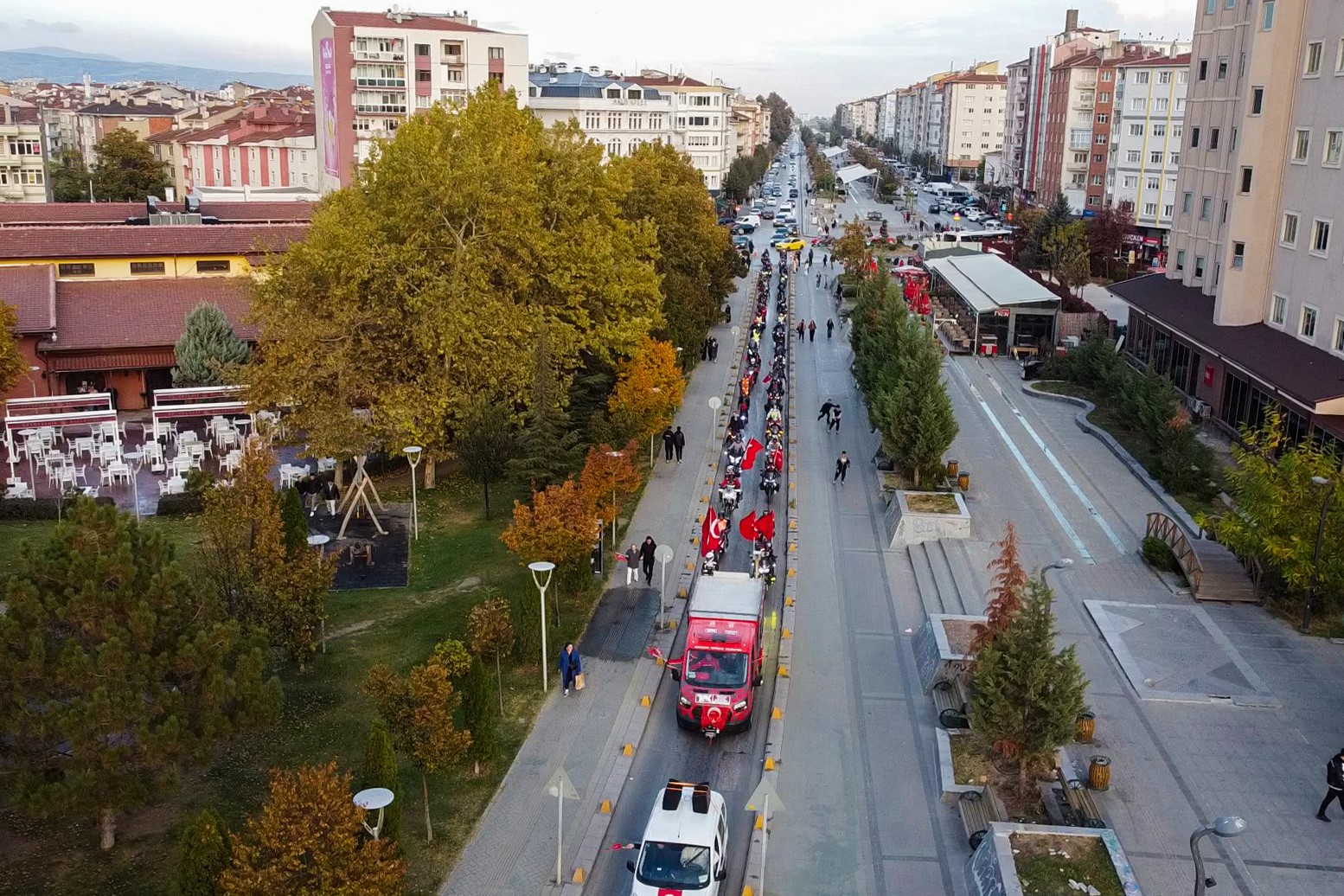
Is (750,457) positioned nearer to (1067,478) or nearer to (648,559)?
(648,559)

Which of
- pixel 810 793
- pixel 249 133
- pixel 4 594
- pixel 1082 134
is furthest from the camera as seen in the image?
pixel 1082 134

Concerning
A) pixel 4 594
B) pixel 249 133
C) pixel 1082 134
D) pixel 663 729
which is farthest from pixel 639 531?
pixel 1082 134

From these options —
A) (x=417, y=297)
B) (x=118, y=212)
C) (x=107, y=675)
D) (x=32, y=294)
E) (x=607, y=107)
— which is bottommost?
(x=107, y=675)

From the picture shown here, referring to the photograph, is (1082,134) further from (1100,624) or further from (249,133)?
(1100,624)

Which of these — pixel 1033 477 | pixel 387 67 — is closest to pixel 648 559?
pixel 1033 477

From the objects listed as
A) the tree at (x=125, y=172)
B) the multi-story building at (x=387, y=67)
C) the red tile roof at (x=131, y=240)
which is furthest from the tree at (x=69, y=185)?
the red tile roof at (x=131, y=240)

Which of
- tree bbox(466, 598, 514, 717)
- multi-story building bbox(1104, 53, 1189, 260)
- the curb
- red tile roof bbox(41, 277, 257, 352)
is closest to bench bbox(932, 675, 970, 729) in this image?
tree bbox(466, 598, 514, 717)

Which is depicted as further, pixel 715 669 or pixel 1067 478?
pixel 1067 478

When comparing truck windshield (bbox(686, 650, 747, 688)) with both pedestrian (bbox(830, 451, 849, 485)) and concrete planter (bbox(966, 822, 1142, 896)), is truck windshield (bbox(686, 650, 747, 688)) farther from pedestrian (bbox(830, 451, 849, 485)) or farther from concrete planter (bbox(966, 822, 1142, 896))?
pedestrian (bbox(830, 451, 849, 485))
